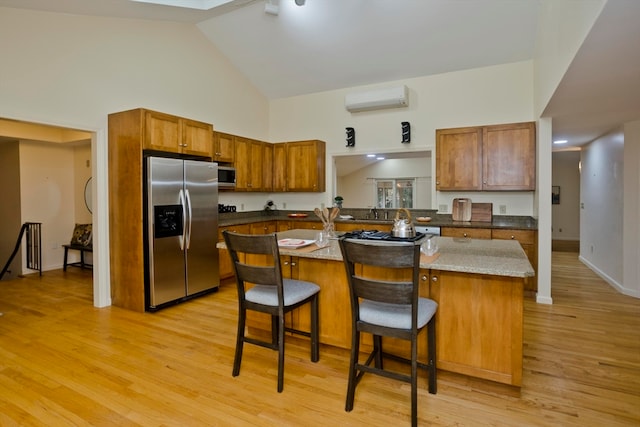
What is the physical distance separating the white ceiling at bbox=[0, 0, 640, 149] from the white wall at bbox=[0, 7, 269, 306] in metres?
0.17

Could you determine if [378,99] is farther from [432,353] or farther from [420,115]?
[432,353]

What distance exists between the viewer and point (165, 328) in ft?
10.8

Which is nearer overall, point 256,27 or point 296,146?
Result: point 256,27

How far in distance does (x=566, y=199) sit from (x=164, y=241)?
9407 mm

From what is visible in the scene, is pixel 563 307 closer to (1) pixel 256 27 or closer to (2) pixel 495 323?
(2) pixel 495 323

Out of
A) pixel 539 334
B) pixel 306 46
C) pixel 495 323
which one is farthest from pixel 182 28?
pixel 539 334

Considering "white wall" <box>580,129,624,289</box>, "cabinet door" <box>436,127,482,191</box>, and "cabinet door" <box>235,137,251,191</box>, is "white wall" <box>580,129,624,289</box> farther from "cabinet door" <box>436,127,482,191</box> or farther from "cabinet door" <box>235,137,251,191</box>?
"cabinet door" <box>235,137,251,191</box>

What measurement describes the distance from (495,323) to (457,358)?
35 centimetres

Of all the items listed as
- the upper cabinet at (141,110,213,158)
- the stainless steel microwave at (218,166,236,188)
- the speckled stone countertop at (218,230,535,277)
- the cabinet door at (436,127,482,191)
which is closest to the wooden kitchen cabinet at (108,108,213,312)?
the upper cabinet at (141,110,213,158)

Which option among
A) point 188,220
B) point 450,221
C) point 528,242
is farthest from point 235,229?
point 528,242

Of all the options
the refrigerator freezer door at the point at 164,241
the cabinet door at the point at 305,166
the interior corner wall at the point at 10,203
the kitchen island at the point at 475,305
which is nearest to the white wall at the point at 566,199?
the cabinet door at the point at 305,166

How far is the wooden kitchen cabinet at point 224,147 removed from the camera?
495cm

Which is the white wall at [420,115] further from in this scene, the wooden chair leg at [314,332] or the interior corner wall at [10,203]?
the interior corner wall at [10,203]

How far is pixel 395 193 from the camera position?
7102 mm
